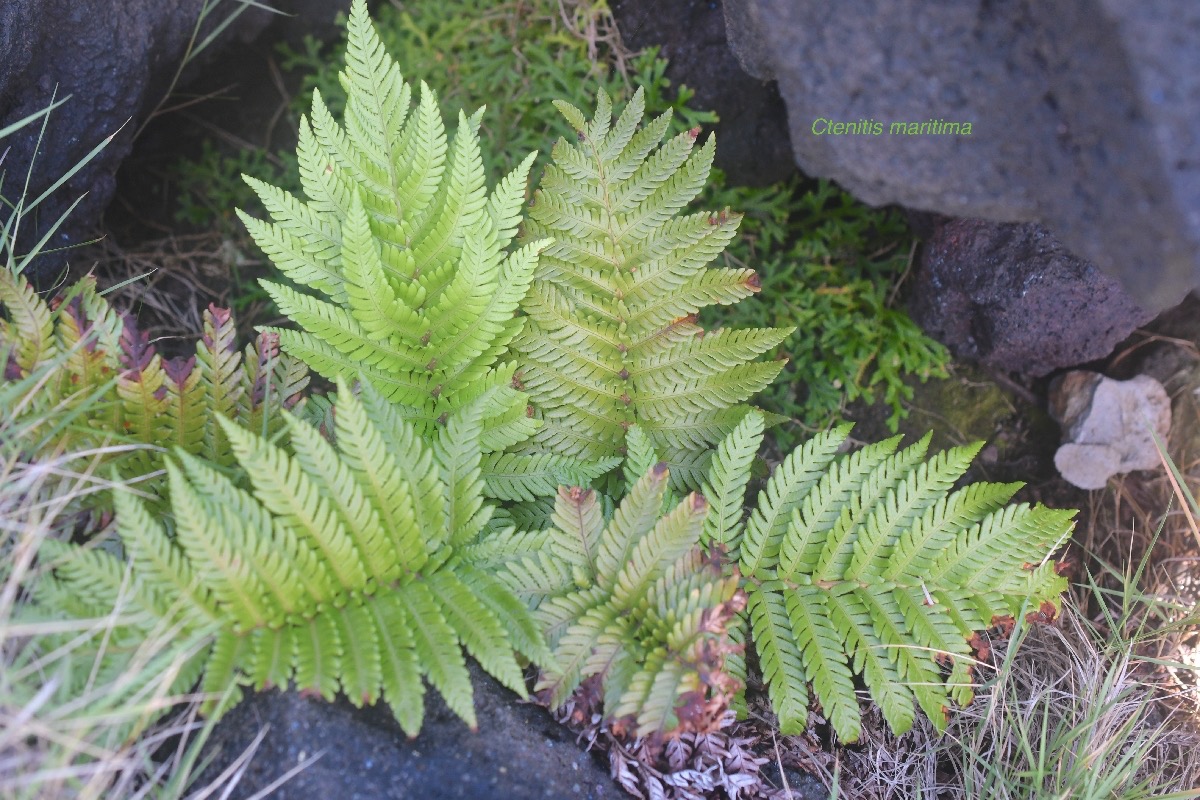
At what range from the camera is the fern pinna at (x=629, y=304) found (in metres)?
3.38

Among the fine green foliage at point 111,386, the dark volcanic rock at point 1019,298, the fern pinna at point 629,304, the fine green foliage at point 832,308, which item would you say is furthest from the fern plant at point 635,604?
the dark volcanic rock at point 1019,298

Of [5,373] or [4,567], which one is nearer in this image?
[4,567]

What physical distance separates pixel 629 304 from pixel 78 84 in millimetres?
2362

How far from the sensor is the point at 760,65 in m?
3.29

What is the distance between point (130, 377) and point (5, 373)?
14.5 inches

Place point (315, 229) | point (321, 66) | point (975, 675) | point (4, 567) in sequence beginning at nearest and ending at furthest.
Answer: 1. point (4, 567)
2. point (315, 229)
3. point (975, 675)
4. point (321, 66)

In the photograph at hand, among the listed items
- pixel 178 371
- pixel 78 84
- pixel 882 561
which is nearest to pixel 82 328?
pixel 178 371

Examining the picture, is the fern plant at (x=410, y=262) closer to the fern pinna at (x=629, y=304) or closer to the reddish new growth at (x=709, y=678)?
the fern pinna at (x=629, y=304)

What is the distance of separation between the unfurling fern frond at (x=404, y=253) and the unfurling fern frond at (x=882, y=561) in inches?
34.0

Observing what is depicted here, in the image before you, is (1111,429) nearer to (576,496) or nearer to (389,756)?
(576,496)

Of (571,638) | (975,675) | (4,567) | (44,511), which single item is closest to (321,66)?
(44,511)

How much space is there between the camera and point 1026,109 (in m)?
2.53

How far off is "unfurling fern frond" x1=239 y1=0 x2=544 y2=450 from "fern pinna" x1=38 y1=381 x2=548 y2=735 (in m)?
0.39

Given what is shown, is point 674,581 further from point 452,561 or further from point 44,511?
point 44,511
